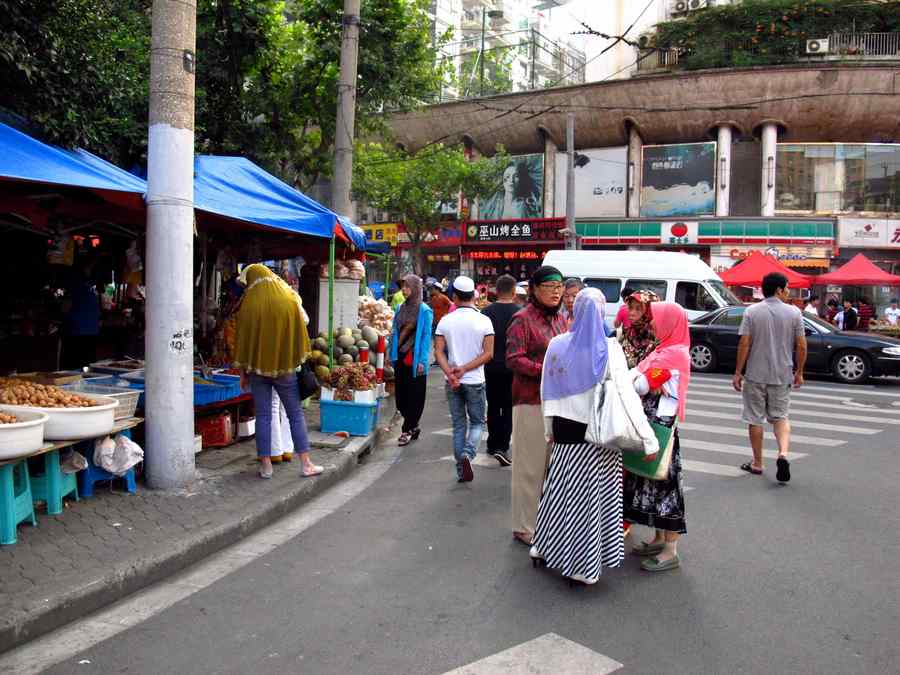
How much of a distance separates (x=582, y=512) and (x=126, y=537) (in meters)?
2.86

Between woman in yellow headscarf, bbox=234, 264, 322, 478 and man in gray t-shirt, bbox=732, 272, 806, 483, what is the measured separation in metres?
4.01

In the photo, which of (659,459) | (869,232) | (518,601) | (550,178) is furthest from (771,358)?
(550,178)

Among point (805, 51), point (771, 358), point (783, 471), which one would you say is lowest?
point (783, 471)

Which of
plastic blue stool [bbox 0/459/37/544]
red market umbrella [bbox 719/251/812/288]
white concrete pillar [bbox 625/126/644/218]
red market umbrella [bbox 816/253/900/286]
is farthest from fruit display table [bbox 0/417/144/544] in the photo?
white concrete pillar [bbox 625/126/644/218]

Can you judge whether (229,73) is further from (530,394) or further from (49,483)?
(530,394)

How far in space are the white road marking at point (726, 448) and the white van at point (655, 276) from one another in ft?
29.9

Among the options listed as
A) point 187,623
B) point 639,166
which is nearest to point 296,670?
point 187,623

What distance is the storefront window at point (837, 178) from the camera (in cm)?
2869

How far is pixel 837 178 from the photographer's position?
2900 cm

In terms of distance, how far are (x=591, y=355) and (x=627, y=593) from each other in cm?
135

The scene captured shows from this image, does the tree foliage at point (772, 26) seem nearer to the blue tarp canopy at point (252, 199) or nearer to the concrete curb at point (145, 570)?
the blue tarp canopy at point (252, 199)

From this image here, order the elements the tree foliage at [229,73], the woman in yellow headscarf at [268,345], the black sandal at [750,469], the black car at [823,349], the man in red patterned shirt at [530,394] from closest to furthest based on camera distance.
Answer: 1. the man in red patterned shirt at [530,394]
2. the woman in yellow headscarf at [268,345]
3. the black sandal at [750,469]
4. the tree foliage at [229,73]
5. the black car at [823,349]

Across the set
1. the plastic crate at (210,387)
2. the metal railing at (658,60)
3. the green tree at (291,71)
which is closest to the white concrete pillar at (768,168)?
the metal railing at (658,60)

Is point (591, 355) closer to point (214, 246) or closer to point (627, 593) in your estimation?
point (627, 593)
